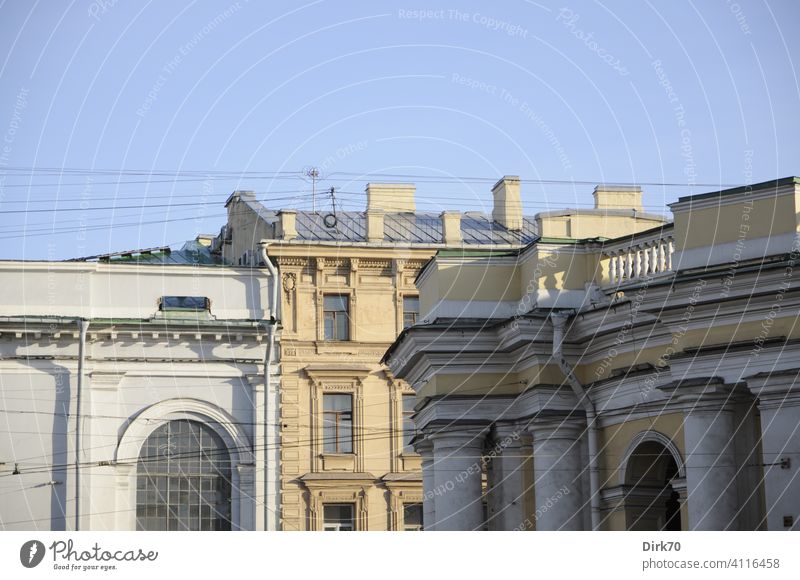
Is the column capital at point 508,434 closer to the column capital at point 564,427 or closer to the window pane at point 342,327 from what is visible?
the column capital at point 564,427

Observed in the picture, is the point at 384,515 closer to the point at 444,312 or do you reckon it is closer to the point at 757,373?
the point at 444,312

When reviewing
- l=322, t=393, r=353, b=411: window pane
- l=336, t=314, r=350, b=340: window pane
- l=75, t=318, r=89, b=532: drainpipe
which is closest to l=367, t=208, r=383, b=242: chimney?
l=336, t=314, r=350, b=340: window pane

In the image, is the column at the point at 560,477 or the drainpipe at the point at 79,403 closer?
the column at the point at 560,477

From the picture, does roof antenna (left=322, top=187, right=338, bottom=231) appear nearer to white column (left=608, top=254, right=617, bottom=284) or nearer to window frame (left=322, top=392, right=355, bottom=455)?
window frame (left=322, top=392, right=355, bottom=455)

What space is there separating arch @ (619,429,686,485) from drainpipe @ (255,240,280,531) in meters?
17.4

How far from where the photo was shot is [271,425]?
3700cm

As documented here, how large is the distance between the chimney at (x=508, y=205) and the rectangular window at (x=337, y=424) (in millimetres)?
5885

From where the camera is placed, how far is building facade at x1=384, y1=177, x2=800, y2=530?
17.4 metres

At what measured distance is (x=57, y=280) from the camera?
36.8 m

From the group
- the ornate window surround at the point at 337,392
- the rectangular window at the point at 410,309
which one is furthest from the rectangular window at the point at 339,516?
the rectangular window at the point at 410,309

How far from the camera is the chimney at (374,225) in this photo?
126 ft

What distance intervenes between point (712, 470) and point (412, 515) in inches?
770

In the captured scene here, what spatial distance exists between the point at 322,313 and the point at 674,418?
19.7m
